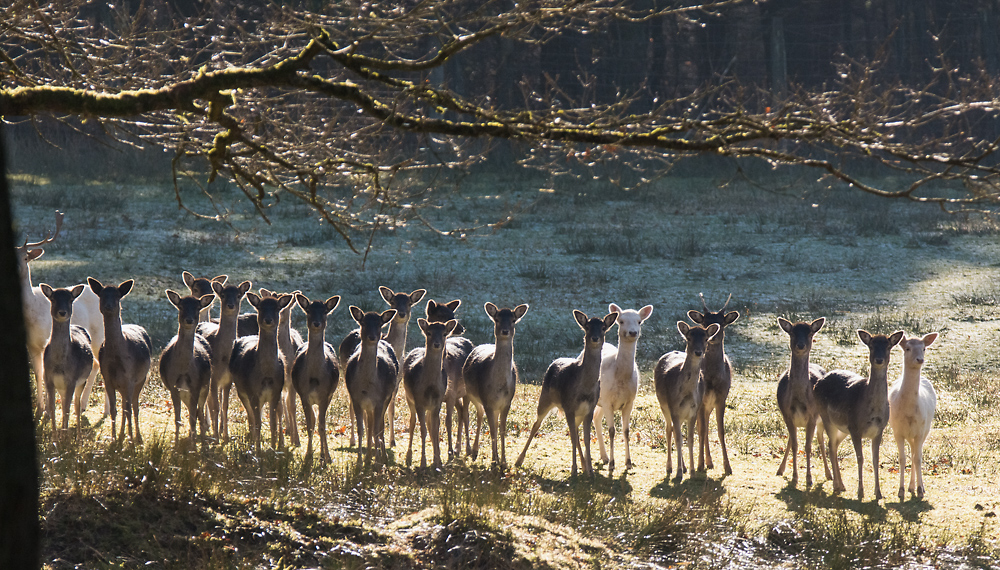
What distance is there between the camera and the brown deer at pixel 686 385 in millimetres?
9469

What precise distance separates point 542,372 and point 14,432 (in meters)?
11.9

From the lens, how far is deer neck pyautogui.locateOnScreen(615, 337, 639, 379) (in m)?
10.0

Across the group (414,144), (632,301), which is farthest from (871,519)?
(414,144)

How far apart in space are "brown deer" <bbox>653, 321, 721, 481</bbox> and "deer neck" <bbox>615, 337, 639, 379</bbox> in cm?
35

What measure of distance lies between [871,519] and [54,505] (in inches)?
255

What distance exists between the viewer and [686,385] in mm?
9641

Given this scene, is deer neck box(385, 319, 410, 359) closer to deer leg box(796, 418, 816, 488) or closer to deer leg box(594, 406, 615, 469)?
deer leg box(594, 406, 615, 469)

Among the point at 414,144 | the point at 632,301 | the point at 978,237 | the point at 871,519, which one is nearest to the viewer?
the point at 871,519

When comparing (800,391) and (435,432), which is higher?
(800,391)

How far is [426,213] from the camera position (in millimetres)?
25516

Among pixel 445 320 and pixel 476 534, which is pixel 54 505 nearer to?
pixel 476 534

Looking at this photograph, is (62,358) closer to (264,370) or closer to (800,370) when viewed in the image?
(264,370)

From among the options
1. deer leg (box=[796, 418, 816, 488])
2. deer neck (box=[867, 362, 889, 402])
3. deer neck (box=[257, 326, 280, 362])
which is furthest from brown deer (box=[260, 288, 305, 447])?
deer neck (box=[867, 362, 889, 402])

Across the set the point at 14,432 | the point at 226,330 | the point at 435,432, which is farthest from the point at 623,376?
the point at 14,432
